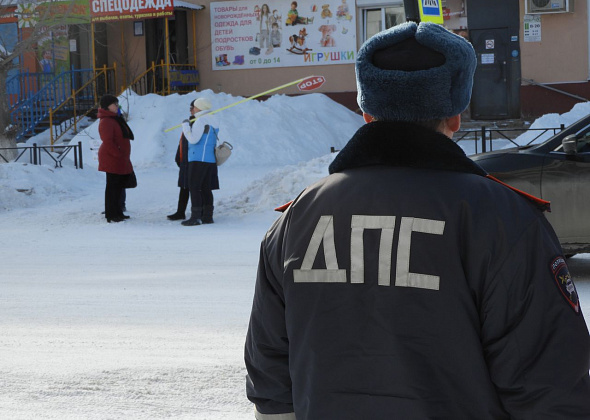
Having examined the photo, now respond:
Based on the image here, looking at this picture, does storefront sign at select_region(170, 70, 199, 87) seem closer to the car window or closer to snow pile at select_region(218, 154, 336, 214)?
snow pile at select_region(218, 154, 336, 214)

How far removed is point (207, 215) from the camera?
12523mm

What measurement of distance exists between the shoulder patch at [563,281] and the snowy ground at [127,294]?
2.88 meters

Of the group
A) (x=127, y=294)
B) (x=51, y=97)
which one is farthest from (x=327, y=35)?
(x=127, y=294)

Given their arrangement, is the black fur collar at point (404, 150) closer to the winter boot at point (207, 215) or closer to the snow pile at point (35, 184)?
the winter boot at point (207, 215)

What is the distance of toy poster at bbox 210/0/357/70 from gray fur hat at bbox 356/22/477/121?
2283cm

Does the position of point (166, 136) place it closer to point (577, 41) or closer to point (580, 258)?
point (577, 41)

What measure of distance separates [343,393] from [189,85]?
2512 centimetres

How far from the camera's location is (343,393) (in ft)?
6.31

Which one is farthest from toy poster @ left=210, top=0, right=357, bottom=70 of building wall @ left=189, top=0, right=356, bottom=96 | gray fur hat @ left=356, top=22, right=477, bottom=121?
gray fur hat @ left=356, top=22, right=477, bottom=121

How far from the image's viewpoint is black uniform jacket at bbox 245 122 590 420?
183cm

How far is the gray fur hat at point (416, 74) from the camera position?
77.7 inches

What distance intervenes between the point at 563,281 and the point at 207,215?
35.4 ft

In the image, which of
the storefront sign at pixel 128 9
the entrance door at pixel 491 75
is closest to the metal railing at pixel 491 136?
the entrance door at pixel 491 75

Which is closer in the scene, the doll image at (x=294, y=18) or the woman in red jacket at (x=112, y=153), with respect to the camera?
the woman in red jacket at (x=112, y=153)
